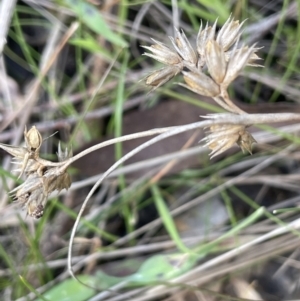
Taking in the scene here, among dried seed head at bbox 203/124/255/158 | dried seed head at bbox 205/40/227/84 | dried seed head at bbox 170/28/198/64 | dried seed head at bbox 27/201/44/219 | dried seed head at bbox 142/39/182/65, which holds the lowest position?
dried seed head at bbox 27/201/44/219

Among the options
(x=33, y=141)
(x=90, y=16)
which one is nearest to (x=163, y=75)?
(x=33, y=141)

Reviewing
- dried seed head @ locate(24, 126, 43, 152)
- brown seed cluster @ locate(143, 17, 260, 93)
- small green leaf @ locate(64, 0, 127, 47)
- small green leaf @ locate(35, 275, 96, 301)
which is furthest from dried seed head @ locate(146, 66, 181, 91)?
small green leaf @ locate(35, 275, 96, 301)

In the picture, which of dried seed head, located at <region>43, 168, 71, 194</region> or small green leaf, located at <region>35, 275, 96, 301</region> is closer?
dried seed head, located at <region>43, 168, 71, 194</region>

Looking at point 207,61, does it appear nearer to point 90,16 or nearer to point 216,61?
point 216,61

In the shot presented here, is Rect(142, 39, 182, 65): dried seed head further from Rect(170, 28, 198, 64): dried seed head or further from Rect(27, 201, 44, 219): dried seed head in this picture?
Rect(27, 201, 44, 219): dried seed head

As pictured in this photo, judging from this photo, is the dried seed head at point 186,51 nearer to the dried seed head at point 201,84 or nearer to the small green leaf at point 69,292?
the dried seed head at point 201,84

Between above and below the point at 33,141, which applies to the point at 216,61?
above

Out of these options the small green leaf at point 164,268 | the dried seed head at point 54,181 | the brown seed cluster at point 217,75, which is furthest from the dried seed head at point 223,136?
the small green leaf at point 164,268
